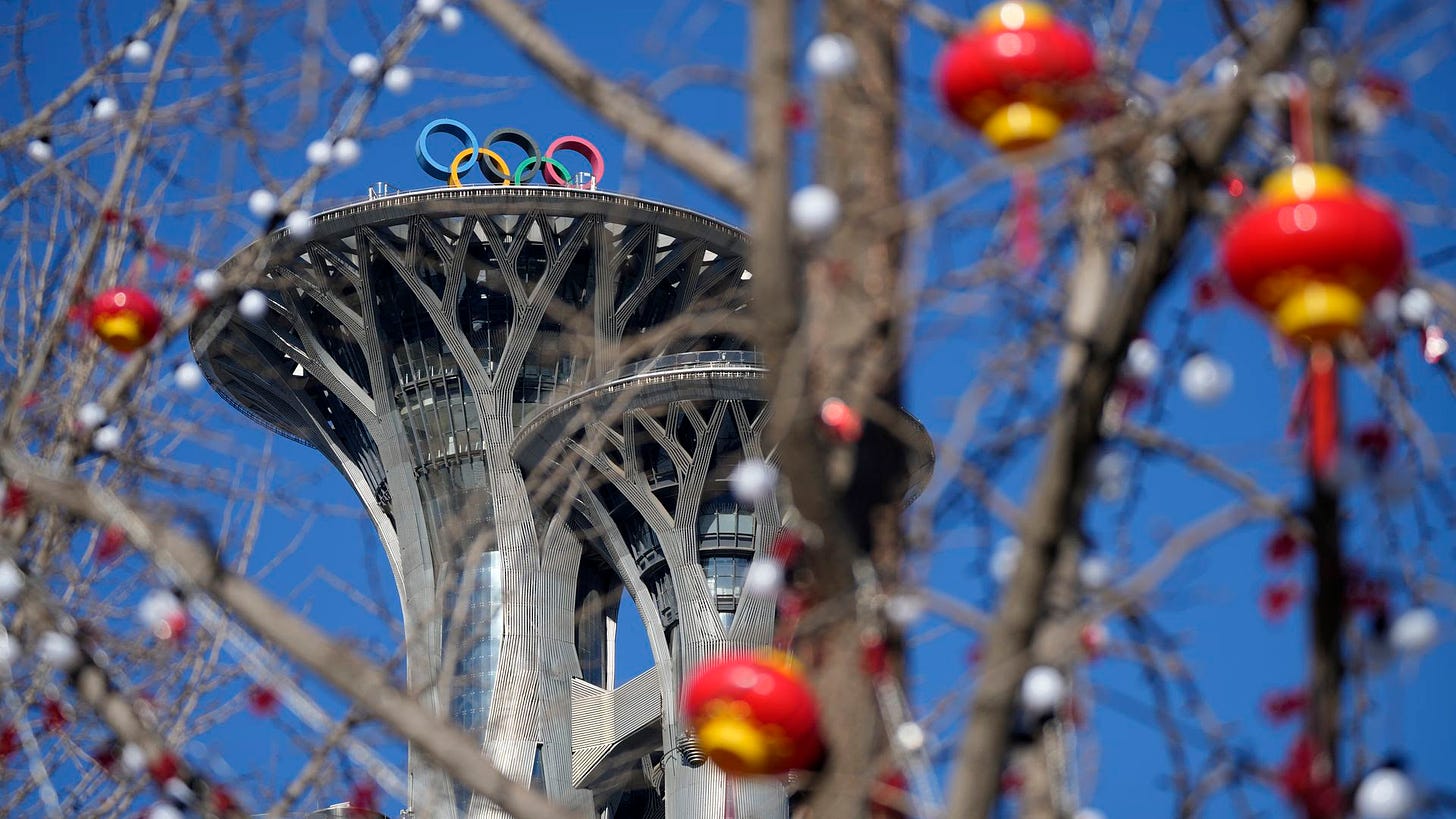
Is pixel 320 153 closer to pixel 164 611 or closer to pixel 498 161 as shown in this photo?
pixel 164 611

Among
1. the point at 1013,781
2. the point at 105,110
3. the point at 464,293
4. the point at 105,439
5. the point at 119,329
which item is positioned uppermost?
the point at 464,293

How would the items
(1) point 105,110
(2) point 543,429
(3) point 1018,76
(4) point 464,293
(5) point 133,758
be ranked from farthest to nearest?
(4) point 464,293, (2) point 543,429, (1) point 105,110, (5) point 133,758, (3) point 1018,76

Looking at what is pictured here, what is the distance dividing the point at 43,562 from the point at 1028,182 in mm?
4805

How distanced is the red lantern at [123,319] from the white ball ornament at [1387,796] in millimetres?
4477

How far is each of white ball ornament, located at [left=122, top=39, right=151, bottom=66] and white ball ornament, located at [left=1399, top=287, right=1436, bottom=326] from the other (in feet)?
17.9

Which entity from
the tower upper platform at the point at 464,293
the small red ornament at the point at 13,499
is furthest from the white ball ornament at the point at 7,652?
the tower upper platform at the point at 464,293

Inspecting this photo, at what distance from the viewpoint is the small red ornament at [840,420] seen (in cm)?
427

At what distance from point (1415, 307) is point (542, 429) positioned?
123 feet

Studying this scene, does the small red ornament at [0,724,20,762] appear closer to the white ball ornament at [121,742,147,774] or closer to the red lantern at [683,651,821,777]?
the white ball ornament at [121,742,147,774]

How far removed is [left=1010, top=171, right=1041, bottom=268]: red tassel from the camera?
3842mm

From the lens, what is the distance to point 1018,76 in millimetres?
3910

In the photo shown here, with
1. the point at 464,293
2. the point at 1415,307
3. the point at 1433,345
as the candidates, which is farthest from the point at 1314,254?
the point at 464,293

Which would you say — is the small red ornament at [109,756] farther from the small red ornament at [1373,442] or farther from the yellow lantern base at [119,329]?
the small red ornament at [1373,442]

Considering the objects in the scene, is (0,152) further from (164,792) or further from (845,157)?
(845,157)
